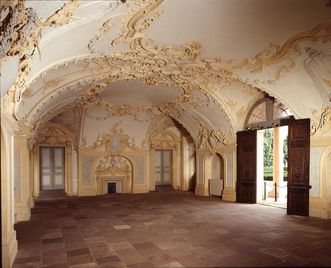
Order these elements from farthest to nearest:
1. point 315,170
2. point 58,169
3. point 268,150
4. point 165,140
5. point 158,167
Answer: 1. point 268,150
2. point 158,167
3. point 165,140
4. point 58,169
5. point 315,170

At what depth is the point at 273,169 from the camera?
15.7m

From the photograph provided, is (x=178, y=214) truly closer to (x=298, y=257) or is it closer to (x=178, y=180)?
(x=298, y=257)

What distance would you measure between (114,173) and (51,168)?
3585 millimetres

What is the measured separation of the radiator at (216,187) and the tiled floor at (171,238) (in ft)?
9.92

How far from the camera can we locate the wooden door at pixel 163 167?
17.8m

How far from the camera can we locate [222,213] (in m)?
9.59

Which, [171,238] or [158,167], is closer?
[171,238]

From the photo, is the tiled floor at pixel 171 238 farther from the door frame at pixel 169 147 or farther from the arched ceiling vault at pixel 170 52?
the door frame at pixel 169 147

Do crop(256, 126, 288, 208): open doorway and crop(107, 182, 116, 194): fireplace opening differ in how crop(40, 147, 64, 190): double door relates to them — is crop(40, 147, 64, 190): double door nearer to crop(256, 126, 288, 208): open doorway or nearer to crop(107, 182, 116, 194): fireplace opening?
crop(107, 182, 116, 194): fireplace opening

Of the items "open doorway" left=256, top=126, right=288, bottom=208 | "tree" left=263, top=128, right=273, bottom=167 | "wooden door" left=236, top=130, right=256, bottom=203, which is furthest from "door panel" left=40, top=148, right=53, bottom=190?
"tree" left=263, top=128, right=273, bottom=167

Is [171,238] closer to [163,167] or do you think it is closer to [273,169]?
[273,169]

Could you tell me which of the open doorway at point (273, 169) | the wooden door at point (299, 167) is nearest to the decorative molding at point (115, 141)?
the open doorway at point (273, 169)

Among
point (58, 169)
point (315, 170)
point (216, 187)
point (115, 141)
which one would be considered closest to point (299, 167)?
point (315, 170)

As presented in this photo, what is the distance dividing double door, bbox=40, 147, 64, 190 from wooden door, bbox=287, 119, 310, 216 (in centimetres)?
1203
